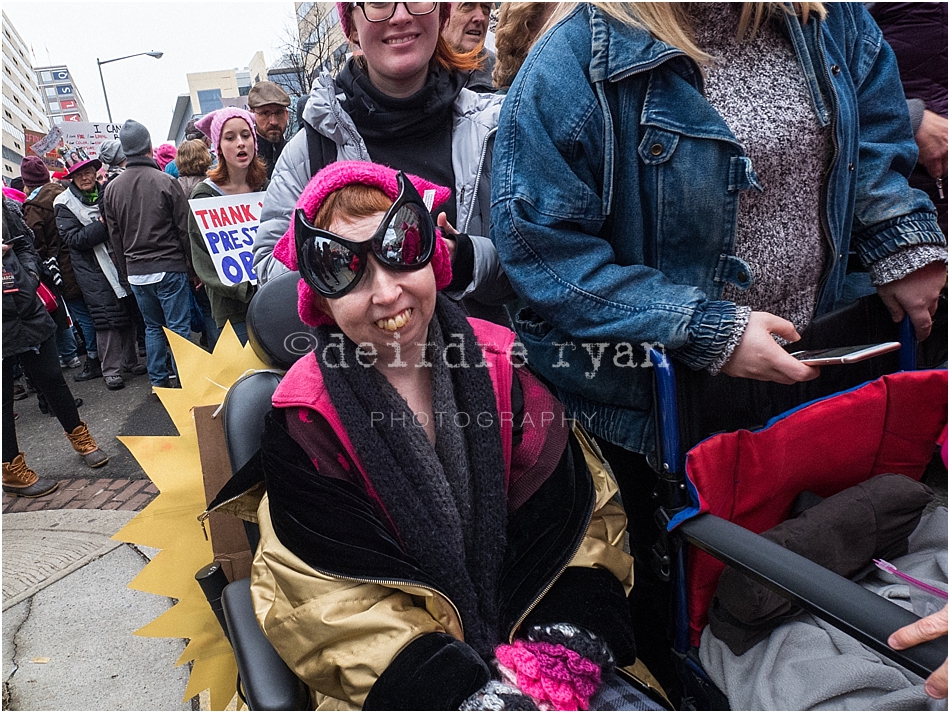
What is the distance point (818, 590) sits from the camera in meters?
1.03

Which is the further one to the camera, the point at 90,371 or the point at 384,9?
the point at 90,371

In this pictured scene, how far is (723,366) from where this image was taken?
1219 mm

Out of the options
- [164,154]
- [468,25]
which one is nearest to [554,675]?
[468,25]

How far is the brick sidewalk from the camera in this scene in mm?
3727

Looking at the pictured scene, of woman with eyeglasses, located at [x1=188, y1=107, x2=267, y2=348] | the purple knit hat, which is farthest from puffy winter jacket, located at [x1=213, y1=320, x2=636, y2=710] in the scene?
woman with eyeglasses, located at [x1=188, y1=107, x2=267, y2=348]

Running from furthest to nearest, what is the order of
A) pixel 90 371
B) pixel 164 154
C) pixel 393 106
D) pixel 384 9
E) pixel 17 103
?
1. pixel 17 103
2. pixel 164 154
3. pixel 90 371
4. pixel 393 106
5. pixel 384 9

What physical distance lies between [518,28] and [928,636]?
5.10 feet

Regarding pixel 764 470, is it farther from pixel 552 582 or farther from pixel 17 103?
pixel 17 103

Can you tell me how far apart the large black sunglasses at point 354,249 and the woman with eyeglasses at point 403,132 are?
49cm

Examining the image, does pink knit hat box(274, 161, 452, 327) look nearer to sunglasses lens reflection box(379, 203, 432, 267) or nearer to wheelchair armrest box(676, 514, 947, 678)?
sunglasses lens reflection box(379, 203, 432, 267)

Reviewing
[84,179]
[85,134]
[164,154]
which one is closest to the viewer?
[84,179]

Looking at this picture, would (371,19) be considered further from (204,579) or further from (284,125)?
(284,125)

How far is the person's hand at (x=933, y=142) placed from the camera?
74.1 inches

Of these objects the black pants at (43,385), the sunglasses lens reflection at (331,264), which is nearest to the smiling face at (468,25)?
the sunglasses lens reflection at (331,264)
